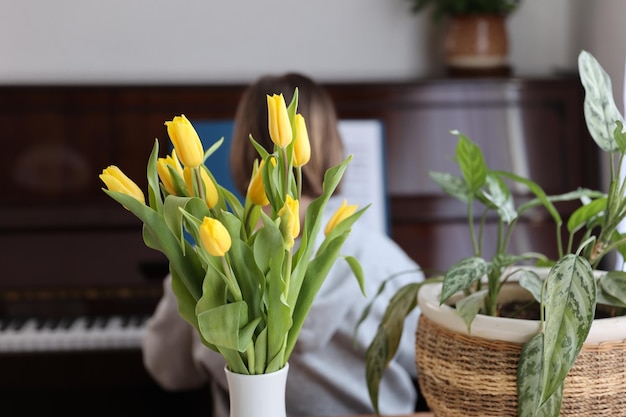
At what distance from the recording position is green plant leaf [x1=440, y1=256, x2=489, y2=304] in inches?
38.6

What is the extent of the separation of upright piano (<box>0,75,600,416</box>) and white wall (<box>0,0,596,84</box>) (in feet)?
1.37

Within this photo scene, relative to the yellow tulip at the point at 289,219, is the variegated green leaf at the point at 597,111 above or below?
above

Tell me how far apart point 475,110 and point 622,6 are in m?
0.47

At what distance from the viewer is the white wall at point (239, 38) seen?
294cm

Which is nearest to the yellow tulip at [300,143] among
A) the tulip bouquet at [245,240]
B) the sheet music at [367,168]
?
the tulip bouquet at [245,240]

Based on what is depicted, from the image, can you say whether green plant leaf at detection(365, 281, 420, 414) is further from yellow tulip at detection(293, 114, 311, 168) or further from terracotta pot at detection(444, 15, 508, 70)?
terracotta pot at detection(444, 15, 508, 70)

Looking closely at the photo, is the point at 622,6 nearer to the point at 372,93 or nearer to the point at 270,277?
the point at 372,93

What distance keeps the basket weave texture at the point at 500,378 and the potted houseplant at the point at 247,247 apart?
184mm

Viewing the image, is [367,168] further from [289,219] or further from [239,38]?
[289,219]

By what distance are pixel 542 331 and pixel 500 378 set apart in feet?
0.23

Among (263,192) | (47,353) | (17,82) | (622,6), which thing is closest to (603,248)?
(263,192)

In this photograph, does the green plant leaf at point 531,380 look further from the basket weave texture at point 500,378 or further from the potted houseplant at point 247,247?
the potted houseplant at point 247,247

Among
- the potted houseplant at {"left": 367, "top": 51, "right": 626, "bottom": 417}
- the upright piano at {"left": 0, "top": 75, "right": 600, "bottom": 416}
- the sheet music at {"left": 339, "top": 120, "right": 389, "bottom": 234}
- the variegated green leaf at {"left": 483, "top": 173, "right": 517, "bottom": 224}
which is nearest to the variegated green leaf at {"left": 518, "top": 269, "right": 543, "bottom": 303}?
the potted houseplant at {"left": 367, "top": 51, "right": 626, "bottom": 417}

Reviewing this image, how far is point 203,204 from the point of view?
34.5 inches
